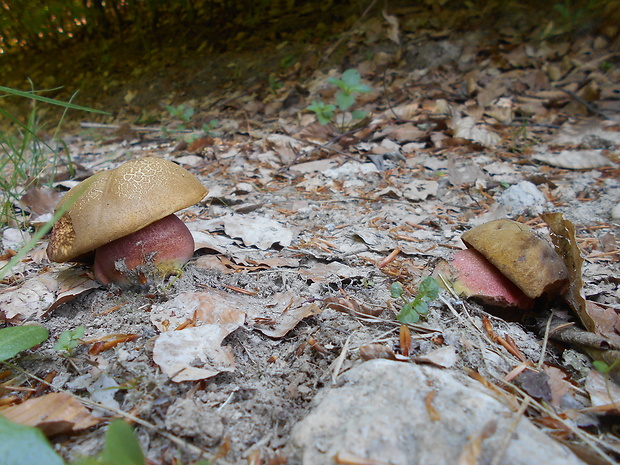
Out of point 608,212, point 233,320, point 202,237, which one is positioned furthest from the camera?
point 608,212

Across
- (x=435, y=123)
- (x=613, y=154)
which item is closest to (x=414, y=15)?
(x=435, y=123)

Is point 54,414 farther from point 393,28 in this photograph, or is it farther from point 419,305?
point 393,28

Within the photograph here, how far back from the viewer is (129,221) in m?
1.48

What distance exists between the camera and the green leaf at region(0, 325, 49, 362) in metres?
1.22

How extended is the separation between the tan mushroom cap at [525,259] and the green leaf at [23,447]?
1.49 metres

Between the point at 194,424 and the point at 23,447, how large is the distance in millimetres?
362

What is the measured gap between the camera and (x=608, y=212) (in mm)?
2529

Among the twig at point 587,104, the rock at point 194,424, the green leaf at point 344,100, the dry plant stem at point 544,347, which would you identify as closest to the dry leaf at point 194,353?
the rock at point 194,424

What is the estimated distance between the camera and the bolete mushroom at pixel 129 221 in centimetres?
149

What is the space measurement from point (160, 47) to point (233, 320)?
7328 millimetres

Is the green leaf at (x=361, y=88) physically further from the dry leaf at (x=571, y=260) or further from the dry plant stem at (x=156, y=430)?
the dry plant stem at (x=156, y=430)

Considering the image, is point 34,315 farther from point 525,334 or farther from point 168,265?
point 525,334

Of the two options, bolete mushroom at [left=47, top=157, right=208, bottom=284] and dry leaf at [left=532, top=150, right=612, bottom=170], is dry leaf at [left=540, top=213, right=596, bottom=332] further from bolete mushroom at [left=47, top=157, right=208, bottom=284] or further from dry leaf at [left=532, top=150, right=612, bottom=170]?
dry leaf at [left=532, top=150, right=612, bottom=170]

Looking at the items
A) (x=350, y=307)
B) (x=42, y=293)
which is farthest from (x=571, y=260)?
(x=42, y=293)
